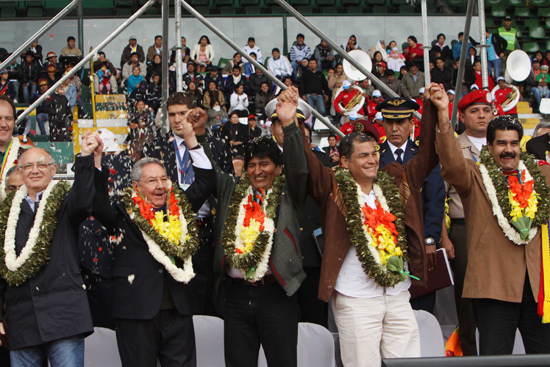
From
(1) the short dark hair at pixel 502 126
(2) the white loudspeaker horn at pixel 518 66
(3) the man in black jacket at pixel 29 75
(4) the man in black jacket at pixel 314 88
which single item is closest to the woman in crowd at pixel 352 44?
(4) the man in black jacket at pixel 314 88

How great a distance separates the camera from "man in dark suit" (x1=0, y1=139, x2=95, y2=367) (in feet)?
14.2

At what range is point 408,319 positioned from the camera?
454 centimetres

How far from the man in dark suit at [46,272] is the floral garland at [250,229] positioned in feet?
2.84

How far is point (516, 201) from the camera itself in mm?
4680

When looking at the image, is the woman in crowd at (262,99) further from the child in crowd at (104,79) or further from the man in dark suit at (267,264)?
the man in dark suit at (267,264)

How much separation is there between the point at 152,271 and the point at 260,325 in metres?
0.72

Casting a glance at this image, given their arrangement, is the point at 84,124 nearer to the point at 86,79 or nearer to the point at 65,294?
the point at 86,79

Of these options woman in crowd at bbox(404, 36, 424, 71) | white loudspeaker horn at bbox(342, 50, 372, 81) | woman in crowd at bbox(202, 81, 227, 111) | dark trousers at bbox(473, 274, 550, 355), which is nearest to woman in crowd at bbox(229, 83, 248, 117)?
woman in crowd at bbox(202, 81, 227, 111)

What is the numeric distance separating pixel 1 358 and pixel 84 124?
1196 centimetres

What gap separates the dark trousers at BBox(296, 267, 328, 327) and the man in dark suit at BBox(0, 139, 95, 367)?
166cm

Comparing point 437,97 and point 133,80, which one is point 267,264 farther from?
point 133,80

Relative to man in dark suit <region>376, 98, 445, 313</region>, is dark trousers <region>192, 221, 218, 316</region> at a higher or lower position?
lower

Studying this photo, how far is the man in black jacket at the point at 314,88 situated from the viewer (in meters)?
17.3

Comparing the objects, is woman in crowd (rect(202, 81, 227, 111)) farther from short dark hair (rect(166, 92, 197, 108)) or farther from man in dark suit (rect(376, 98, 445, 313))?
short dark hair (rect(166, 92, 197, 108))
